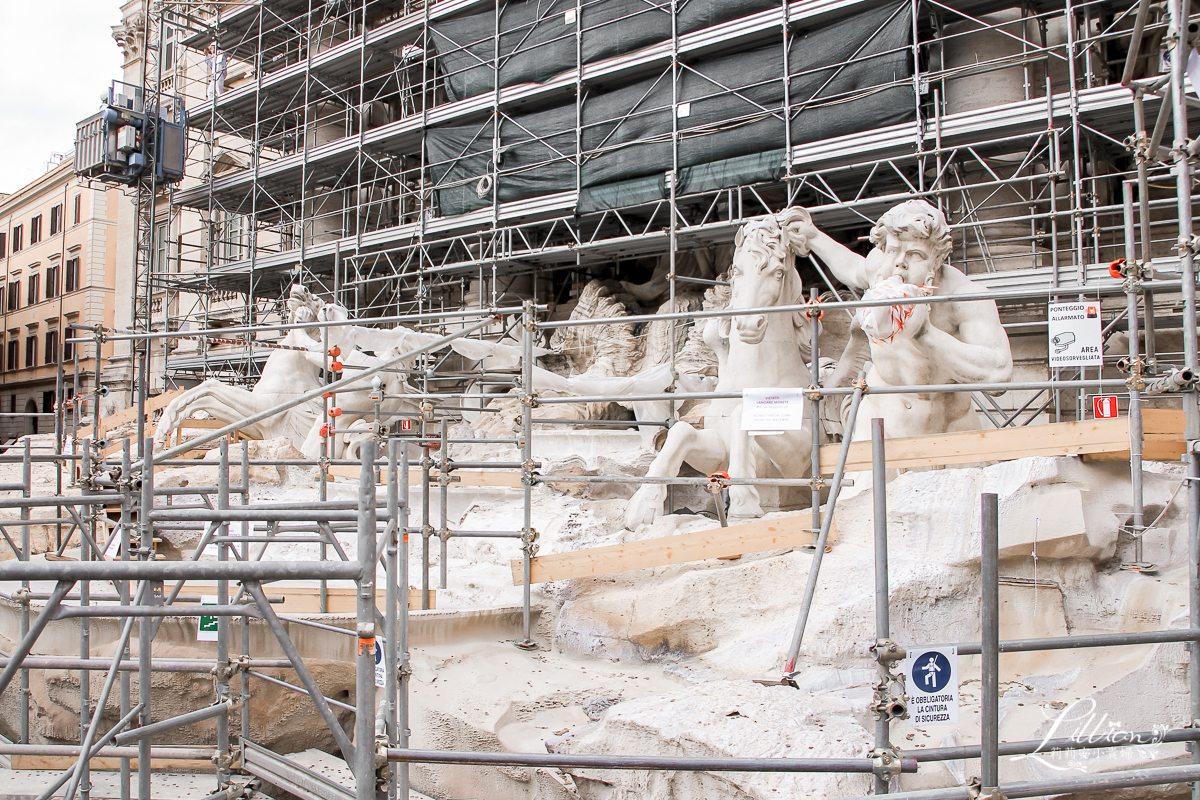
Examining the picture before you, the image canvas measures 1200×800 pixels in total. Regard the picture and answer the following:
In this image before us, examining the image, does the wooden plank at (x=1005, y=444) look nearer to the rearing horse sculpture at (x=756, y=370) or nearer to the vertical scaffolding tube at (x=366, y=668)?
the rearing horse sculpture at (x=756, y=370)

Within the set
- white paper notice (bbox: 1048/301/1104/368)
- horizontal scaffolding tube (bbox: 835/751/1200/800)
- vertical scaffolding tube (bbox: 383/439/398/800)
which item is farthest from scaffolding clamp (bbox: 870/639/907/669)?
white paper notice (bbox: 1048/301/1104/368)

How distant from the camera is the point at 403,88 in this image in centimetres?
1569

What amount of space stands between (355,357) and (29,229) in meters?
30.0

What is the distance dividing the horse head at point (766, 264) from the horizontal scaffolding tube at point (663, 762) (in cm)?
353

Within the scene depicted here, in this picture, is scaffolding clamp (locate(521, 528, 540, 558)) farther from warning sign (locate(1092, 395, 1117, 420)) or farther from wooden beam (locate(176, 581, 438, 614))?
warning sign (locate(1092, 395, 1117, 420))

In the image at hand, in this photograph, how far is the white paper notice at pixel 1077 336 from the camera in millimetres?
3953

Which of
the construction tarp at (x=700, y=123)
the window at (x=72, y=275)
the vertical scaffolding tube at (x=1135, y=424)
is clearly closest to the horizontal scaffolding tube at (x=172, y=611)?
the vertical scaffolding tube at (x=1135, y=424)

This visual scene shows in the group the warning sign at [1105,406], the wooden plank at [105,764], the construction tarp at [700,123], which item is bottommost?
the wooden plank at [105,764]

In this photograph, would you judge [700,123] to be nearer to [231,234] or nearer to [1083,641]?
[1083,641]

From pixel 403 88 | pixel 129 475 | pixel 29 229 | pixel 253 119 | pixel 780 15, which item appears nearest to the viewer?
pixel 129 475

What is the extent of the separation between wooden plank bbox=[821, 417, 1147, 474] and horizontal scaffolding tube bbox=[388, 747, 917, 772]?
209cm

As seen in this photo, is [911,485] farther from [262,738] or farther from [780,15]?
[780,15]

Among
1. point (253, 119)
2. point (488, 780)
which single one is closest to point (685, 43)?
point (488, 780)

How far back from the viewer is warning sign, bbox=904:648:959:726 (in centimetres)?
222
